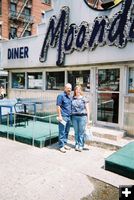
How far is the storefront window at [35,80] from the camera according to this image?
10.7m

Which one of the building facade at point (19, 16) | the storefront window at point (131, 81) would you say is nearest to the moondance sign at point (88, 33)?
the storefront window at point (131, 81)

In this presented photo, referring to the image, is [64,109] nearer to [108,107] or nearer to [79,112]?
[79,112]

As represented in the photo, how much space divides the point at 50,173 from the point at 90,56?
440 cm

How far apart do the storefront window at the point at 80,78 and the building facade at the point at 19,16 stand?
22261 millimetres

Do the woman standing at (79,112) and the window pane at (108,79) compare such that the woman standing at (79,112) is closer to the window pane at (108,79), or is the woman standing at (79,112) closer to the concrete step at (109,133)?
the concrete step at (109,133)

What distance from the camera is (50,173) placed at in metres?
5.45

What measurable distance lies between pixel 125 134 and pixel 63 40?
3.91 metres

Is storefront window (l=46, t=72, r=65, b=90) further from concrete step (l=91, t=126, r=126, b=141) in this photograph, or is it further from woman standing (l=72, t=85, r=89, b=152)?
woman standing (l=72, t=85, r=89, b=152)

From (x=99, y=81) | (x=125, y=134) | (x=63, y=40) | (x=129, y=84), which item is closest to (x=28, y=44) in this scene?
(x=63, y=40)

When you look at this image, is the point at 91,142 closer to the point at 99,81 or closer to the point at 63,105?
the point at 63,105

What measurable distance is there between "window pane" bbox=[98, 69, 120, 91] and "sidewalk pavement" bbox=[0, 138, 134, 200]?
221 centimetres

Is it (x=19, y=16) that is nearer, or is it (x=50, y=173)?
(x=50, y=173)

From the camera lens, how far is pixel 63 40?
9195mm

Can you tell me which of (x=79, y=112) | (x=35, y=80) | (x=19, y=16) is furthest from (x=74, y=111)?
(x=19, y=16)
